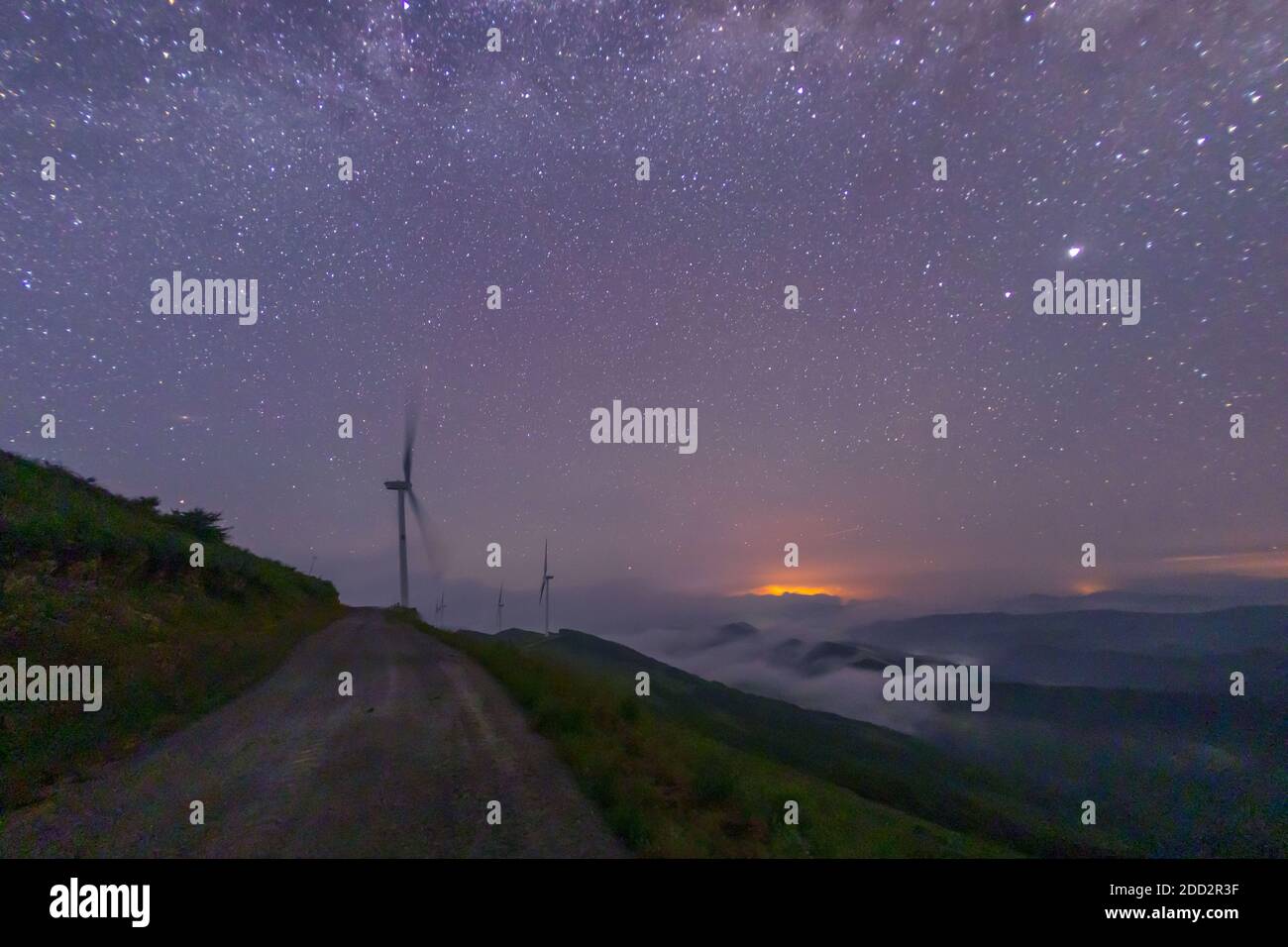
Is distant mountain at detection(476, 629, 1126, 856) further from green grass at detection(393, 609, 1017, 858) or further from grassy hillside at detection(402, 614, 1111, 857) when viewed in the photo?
green grass at detection(393, 609, 1017, 858)

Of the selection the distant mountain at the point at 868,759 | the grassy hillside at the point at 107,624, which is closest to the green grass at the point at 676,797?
the distant mountain at the point at 868,759

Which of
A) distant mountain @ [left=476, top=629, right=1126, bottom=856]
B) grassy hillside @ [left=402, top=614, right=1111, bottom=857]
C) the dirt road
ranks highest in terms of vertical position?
the dirt road

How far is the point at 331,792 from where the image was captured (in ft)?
33.0

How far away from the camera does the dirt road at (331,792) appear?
27.0 ft

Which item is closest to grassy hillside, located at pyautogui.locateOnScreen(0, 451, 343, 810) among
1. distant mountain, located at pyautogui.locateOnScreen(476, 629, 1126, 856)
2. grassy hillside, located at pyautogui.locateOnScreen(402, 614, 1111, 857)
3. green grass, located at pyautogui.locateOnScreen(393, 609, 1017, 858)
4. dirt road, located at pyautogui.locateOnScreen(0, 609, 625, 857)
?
dirt road, located at pyautogui.locateOnScreen(0, 609, 625, 857)

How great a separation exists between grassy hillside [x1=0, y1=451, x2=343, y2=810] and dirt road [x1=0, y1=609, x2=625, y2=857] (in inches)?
50.2

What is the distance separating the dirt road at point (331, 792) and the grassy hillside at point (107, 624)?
1276 millimetres

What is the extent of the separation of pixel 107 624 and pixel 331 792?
16685 millimetres

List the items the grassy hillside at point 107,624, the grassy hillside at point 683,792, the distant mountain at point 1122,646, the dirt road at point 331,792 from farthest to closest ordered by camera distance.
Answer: the distant mountain at point 1122,646, the grassy hillside at point 107,624, the grassy hillside at point 683,792, the dirt road at point 331,792

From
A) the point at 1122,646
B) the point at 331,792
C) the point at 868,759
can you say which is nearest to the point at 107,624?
the point at 331,792

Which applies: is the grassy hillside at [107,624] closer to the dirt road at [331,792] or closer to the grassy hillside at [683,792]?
the dirt road at [331,792]

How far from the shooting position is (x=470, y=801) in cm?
978

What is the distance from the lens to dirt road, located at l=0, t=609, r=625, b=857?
27.0 ft

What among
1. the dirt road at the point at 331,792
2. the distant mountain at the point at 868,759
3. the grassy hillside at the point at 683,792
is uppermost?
the dirt road at the point at 331,792
